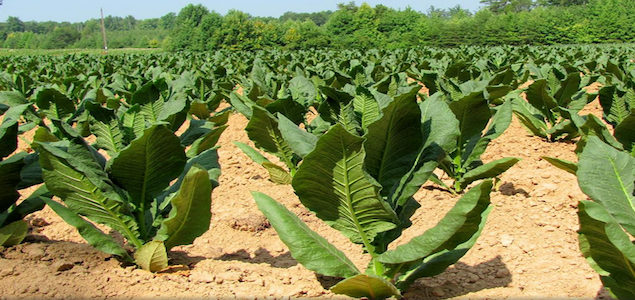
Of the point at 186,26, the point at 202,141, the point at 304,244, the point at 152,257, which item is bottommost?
the point at 152,257

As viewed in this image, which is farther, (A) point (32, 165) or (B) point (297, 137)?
(A) point (32, 165)

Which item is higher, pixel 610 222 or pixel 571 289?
pixel 610 222

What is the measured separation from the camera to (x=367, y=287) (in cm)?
216

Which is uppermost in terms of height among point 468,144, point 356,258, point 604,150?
point 604,150

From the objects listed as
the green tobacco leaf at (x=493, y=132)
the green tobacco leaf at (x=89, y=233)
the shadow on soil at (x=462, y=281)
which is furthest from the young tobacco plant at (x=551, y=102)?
the green tobacco leaf at (x=89, y=233)

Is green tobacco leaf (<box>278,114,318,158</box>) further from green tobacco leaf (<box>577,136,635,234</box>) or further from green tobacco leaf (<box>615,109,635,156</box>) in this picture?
green tobacco leaf (<box>615,109,635,156</box>)

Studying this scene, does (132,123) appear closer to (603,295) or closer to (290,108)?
(290,108)

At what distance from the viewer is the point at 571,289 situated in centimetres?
242

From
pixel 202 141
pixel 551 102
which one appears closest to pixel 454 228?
pixel 202 141

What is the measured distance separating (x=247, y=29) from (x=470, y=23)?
2389 centimetres

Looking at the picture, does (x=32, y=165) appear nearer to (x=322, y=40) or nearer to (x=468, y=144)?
(x=468, y=144)

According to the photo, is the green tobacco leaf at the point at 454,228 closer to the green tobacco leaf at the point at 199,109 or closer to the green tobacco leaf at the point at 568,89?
the green tobacco leaf at the point at 568,89

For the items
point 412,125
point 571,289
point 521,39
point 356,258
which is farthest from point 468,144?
point 521,39

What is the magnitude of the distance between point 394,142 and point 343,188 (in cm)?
30
